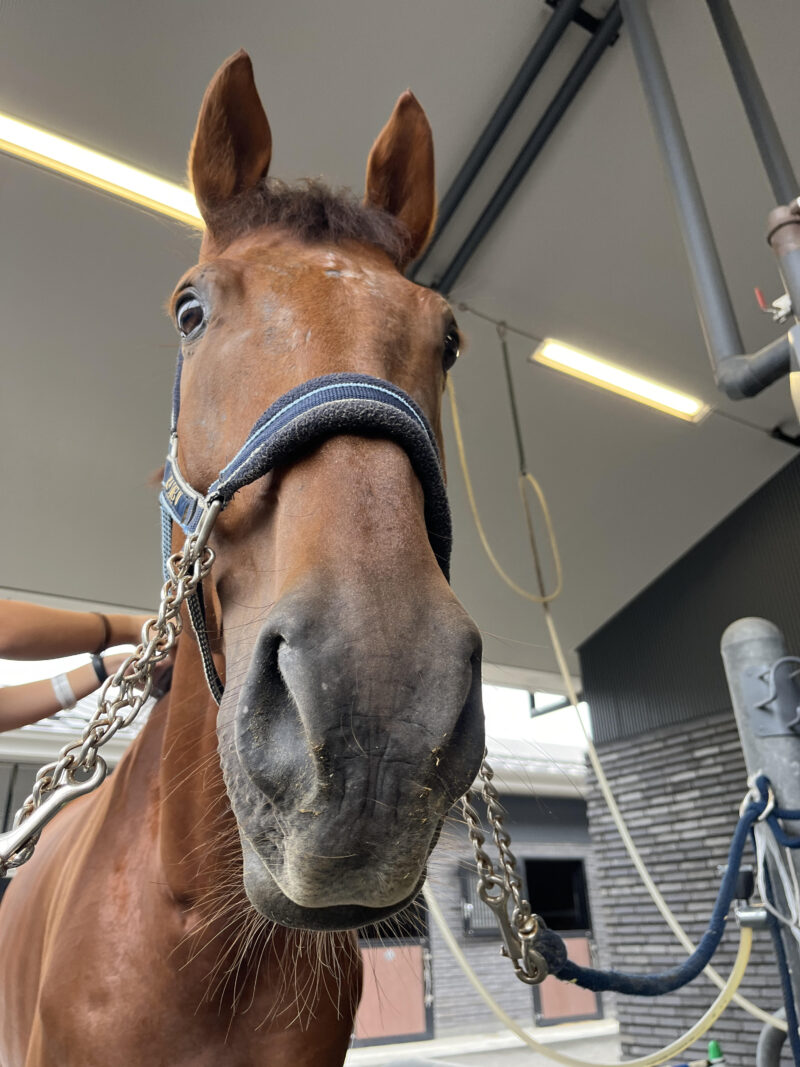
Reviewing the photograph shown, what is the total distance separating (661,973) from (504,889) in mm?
653

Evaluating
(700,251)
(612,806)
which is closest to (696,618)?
(612,806)

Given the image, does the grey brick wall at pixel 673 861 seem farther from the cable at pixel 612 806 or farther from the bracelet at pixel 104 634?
the bracelet at pixel 104 634

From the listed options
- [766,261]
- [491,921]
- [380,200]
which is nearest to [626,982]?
[380,200]

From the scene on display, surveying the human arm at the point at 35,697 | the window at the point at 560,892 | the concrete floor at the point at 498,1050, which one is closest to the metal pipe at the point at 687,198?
the human arm at the point at 35,697

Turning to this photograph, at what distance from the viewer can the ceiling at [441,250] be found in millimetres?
3059

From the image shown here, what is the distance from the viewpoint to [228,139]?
3.87ft

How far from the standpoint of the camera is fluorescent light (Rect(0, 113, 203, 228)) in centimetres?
313

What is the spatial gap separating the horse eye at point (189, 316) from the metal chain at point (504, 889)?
711 mm

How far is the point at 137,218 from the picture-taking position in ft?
11.5

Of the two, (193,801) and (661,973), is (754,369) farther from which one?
(193,801)

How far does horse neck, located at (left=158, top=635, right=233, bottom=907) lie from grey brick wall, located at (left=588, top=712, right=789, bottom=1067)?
4863mm

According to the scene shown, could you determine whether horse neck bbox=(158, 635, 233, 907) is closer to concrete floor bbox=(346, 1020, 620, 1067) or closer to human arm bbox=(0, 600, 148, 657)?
human arm bbox=(0, 600, 148, 657)

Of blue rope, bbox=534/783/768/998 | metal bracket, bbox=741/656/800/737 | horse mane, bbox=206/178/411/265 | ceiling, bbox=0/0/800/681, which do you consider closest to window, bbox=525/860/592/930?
ceiling, bbox=0/0/800/681

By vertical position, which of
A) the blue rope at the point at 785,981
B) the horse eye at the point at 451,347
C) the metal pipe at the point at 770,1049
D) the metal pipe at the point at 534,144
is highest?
the metal pipe at the point at 534,144
